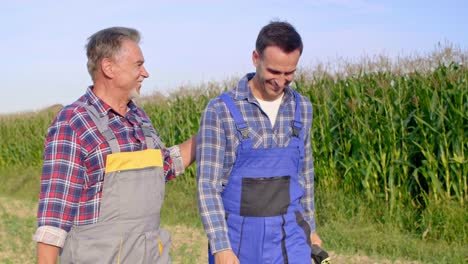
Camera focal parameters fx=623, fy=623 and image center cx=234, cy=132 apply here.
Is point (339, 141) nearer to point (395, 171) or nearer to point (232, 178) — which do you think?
point (395, 171)

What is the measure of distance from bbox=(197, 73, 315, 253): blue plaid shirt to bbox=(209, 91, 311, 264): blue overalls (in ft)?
0.13

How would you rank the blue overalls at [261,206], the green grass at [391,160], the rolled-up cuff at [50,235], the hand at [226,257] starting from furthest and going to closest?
the green grass at [391,160] < the blue overalls at [261,206] < the hand at [226,257] < the rolled-up cuff at [50,235]

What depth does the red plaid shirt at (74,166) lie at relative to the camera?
8.84 feet

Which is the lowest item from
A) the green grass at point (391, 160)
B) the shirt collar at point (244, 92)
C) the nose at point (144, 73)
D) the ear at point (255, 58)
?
the green grass at point (391, 160)

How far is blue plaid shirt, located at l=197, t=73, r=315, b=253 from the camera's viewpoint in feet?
9.66

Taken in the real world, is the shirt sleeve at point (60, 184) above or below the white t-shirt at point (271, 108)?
below

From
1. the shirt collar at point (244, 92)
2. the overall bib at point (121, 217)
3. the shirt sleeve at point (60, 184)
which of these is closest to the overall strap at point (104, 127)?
the overall bib at point (121, 217)

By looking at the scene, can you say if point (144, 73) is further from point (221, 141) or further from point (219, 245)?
point (219, 245)

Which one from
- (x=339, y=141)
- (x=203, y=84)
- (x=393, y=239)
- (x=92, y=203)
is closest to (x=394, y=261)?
(x=393, y=239)

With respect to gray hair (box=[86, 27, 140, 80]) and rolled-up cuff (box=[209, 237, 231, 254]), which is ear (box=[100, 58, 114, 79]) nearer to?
gray hair (box=[86, 27, 140, 80])

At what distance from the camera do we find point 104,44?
2.91 metres

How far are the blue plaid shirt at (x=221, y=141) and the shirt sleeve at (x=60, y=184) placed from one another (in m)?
0.59

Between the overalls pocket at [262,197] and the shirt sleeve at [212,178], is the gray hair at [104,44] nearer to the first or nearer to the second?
the shirt sleeve at [212,178]

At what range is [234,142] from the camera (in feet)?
10.0
